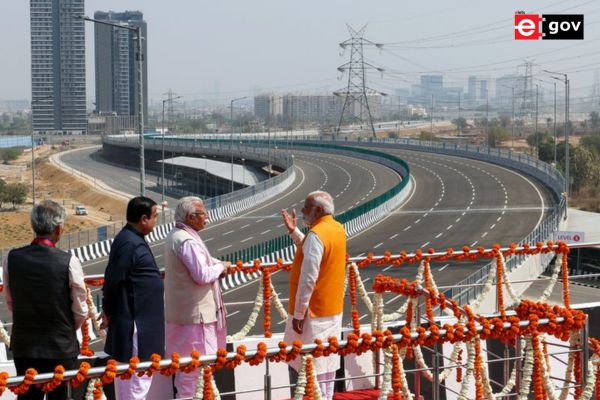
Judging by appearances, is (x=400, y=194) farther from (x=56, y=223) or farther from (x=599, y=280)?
(x=56, y=223)

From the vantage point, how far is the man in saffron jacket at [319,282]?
8.05 m

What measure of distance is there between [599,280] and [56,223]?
42046 millimetres

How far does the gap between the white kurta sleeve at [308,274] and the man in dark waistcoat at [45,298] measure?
1.80 m

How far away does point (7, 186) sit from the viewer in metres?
103

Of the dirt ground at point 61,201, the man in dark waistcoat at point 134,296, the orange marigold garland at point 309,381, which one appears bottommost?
the dirt ground at point 61,201

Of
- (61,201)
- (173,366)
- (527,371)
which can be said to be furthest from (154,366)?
(61,201)

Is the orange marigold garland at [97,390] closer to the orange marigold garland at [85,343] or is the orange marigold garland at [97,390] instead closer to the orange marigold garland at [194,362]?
the orange marigold garland at [194,362]

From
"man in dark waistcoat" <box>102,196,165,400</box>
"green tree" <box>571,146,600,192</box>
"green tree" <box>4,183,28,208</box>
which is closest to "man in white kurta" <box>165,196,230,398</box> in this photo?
"man in dark waistcoat" <box>102,196,165,400</box>

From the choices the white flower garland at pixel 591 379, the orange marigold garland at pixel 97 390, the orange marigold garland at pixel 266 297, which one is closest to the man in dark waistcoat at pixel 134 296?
the orange marigold garland at pixel 97 390

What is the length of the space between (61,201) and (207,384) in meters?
98.4

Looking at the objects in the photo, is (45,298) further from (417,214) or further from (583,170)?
(583,170)

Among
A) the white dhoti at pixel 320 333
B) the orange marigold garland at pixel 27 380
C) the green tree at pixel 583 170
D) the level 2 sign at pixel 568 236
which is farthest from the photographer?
the green tree at pixel 583 170

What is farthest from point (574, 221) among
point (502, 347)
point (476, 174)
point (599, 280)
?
point (502, 347)

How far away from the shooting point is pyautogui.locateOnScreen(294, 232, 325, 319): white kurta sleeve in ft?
26.4
